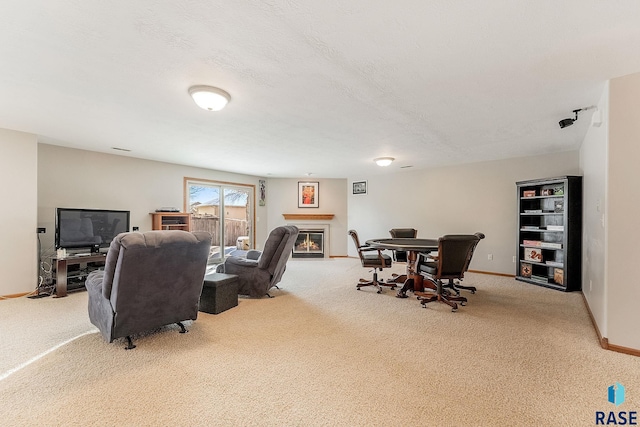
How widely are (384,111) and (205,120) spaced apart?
211cm

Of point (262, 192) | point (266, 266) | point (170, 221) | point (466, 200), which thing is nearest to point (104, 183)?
point (170, 221)

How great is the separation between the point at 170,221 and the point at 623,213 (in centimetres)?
655

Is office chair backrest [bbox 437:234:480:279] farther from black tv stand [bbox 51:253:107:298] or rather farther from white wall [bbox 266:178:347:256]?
black tv stand [bbox 51:253:107:298]

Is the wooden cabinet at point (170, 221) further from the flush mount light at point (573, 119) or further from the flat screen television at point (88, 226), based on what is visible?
the flush mount light at point (573, 119)

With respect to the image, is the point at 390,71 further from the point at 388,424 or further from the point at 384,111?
the point at 388,424

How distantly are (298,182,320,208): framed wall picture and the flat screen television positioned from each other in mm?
4414

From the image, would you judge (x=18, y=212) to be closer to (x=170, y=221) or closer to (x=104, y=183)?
(x=104, y=183)

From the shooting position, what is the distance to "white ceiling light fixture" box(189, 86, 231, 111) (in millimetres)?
2641

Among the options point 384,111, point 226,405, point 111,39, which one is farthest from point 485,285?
point 111,39

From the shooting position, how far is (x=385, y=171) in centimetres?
748

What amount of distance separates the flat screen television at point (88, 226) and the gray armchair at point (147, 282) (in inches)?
90.7

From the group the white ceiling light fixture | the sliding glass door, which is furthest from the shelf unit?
the sliding glass door

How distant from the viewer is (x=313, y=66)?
2.30m

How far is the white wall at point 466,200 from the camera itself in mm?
5641
